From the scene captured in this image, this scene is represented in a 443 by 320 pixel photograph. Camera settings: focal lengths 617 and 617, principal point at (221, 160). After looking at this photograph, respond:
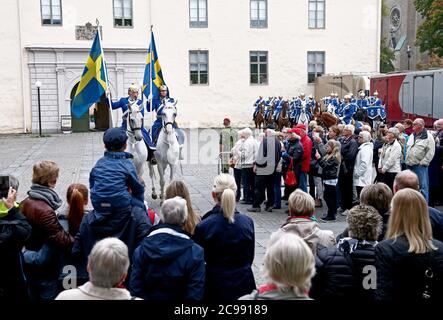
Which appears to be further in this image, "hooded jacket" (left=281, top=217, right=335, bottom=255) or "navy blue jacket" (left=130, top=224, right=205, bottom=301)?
"hooded jacket" (left=281, top=217, right=335, bottom=255)

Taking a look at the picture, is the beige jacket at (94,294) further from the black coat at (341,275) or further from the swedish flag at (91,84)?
the swedish flag at (91,84)

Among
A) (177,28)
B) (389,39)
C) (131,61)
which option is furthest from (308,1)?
(389,39)

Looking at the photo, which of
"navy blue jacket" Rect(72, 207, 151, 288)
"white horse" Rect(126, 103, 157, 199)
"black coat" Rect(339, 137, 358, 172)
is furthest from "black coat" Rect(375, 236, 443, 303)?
"white horse" Rect(126, 103, 157, 199)

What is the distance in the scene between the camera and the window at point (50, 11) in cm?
3650

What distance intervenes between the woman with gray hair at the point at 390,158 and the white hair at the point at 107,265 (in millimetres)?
8980

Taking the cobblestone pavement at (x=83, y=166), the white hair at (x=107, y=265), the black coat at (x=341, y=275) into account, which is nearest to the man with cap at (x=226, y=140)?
the cobblestone pavement at (x=83, y=166)

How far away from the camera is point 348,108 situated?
84.3 ft

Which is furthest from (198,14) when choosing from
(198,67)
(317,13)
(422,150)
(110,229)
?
(110,229)

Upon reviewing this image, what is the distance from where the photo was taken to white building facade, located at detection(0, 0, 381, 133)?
3628 cm

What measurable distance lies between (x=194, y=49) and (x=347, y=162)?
94.0 feet

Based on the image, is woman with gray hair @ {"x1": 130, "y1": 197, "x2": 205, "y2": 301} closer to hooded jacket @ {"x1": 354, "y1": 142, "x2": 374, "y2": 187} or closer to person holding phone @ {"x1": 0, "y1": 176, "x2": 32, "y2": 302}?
person holding phone @ {"x1": 0, "y1": 176, "x2": 32, "y2": 302}

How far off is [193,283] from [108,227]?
136 centimetres

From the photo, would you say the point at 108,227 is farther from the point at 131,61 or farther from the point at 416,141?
the point at 131,61

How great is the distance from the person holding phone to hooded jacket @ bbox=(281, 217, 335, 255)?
7.08ft
